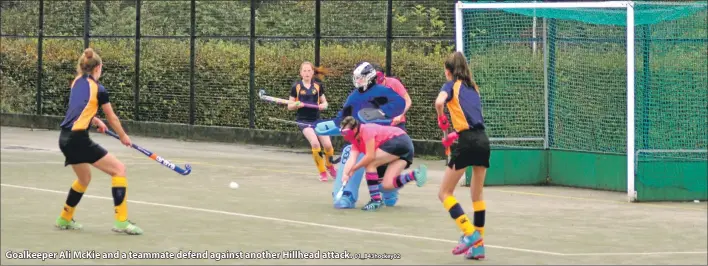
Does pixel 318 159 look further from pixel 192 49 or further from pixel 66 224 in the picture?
pixel 192 49

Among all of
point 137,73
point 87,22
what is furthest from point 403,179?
point 87,22

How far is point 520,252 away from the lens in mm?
12086

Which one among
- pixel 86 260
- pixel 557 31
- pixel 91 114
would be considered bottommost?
pixel 86 260

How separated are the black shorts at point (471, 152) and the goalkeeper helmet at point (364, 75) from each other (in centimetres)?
382

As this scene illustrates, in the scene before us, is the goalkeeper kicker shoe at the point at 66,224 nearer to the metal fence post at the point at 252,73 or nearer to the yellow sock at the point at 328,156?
the yellow sock at the point at 328,156

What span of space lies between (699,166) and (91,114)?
7.71 metres

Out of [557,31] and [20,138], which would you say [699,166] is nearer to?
[557,31]

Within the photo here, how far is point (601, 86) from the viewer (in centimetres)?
1928

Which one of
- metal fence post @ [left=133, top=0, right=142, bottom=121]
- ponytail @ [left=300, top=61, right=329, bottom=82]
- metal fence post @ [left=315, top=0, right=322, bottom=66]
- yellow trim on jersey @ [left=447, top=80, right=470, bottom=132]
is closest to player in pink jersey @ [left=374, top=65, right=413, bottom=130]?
ponytail @ [left=300, top=61, right=329, bottom=82]

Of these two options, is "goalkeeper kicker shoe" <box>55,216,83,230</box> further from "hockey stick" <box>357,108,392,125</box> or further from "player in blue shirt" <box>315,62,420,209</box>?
"hockey stick" <box>357,108,392,125</box>

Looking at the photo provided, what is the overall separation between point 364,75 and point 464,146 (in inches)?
155

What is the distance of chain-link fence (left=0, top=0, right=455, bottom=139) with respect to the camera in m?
23.8

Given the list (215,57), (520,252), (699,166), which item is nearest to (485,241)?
(520,252)

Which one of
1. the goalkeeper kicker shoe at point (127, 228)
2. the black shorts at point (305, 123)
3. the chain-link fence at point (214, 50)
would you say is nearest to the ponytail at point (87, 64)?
the goalkeeper kicker shoe at point (127, 228)
